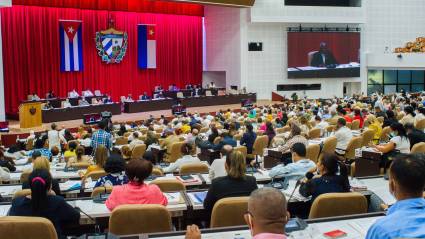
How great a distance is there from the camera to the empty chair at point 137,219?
4121 millimetres

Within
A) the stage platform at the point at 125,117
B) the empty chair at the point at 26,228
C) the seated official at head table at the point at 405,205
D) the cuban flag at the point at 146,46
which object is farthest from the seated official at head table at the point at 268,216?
the cuban flag at the point at 146,46

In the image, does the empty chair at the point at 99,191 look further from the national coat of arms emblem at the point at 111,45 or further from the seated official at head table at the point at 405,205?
the national coat of arms emblem at the point at 111,45

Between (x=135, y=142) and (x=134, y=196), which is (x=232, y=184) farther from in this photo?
(x=135, y=142)

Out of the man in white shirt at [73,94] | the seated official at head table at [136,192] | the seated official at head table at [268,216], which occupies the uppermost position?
the man in white shirt at [73,94]

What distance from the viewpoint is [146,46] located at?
88.5ft

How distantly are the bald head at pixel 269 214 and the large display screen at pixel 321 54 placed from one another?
89.7 ft

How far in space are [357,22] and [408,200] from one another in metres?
29.7

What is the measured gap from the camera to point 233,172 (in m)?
5.01

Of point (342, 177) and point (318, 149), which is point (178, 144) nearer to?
point (318, 149)

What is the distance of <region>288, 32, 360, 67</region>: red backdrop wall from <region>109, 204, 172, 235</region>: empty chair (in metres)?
26.1

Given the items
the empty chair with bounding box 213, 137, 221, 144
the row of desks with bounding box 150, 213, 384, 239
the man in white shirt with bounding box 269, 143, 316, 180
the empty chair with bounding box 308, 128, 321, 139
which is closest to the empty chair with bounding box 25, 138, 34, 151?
the empty chair with bounding box 213, 137, 221, 144

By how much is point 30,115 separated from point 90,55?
7.17 meters

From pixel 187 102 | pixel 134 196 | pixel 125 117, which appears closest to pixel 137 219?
pixel 134 196

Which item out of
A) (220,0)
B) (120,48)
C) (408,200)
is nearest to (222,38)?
(220,0)
